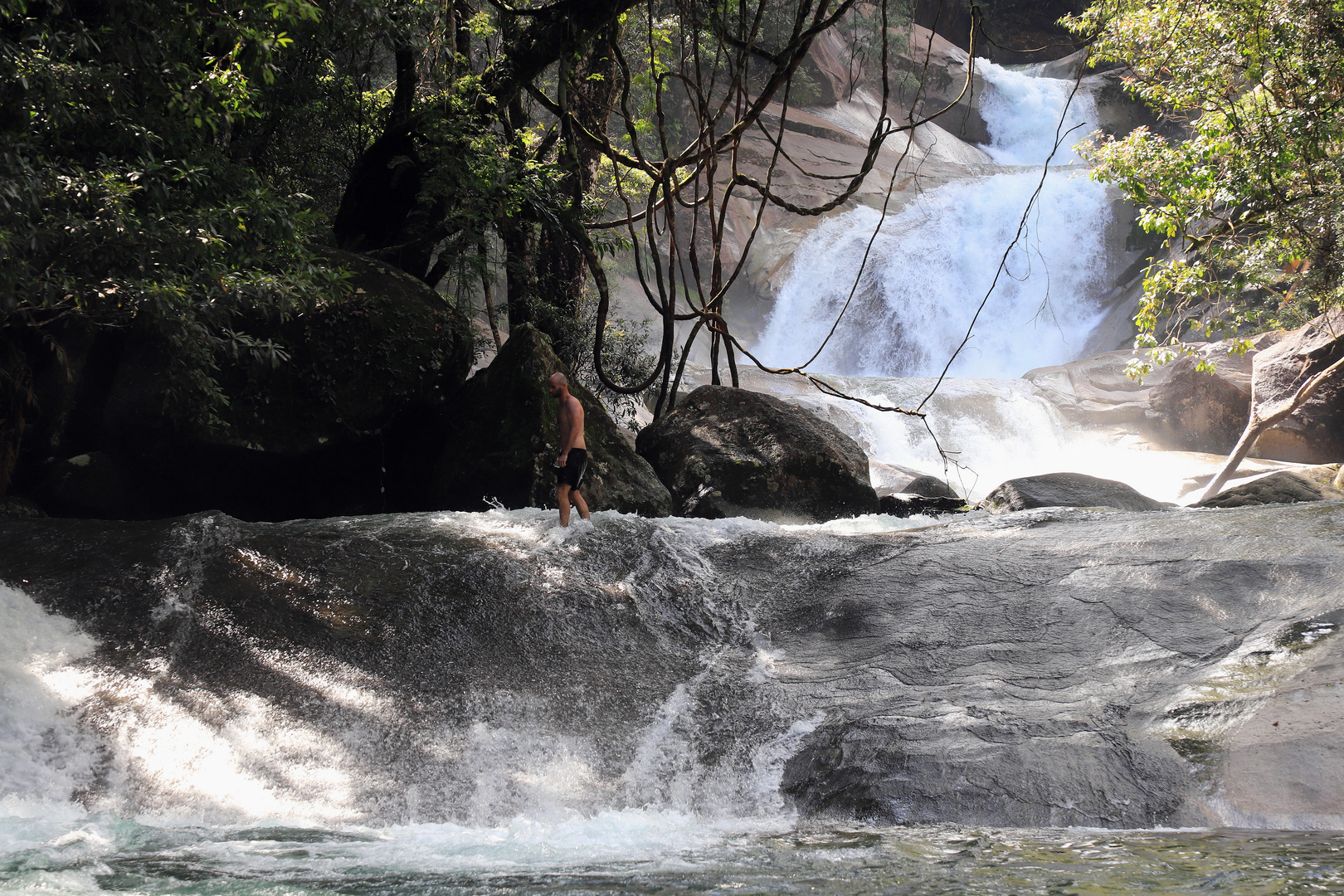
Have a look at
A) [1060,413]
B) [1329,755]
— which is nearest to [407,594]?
[1329,755]

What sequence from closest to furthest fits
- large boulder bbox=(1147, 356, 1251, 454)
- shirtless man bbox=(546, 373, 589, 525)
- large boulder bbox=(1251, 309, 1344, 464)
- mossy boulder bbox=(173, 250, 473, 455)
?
shirtless man bbox=(546, 373, 589, 525) → mossy boulder bbox=(173, 250, 473, 455) → large boulder bbox=(1251, 309, 1344, 464) → large boulder bbox=(1147, 356, 1251, 454)

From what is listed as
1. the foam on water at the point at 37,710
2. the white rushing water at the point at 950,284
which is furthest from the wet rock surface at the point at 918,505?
the white rushing water at the point at 950,284

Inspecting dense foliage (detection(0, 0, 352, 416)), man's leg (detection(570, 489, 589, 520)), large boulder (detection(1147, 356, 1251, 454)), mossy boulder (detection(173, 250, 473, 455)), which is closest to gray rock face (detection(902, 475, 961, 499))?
man's leg (detection(570, 489, 589, 520))

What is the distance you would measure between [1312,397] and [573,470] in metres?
16.5

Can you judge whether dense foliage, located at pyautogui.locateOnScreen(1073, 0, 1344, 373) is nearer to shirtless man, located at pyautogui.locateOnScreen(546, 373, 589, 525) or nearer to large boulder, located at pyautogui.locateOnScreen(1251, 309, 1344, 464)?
large boulder, located at pyautogui.locateOnScreen(1251, 309, 1344, 464)

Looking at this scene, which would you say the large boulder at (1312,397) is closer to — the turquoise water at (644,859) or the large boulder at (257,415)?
the large boulder at (257,415)

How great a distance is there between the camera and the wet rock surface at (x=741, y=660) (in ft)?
13.5

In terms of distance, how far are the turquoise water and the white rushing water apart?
2159 cm

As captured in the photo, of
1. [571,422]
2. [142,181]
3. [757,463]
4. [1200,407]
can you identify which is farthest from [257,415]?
[1200,407]

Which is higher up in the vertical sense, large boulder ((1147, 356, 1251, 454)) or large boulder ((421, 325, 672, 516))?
large boulder ((1147, 356, 1251, 454))

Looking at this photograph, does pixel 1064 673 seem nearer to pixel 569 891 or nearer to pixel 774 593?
pixel 774 593

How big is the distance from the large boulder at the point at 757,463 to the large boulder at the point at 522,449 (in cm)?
85

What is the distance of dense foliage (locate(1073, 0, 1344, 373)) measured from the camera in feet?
36.0

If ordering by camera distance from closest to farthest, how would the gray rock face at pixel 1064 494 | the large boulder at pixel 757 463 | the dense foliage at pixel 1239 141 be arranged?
the large boulder at pixel 757 463 < the gray rock face at pixel 1064 494 < the dense foliage at pixel 1239 141
